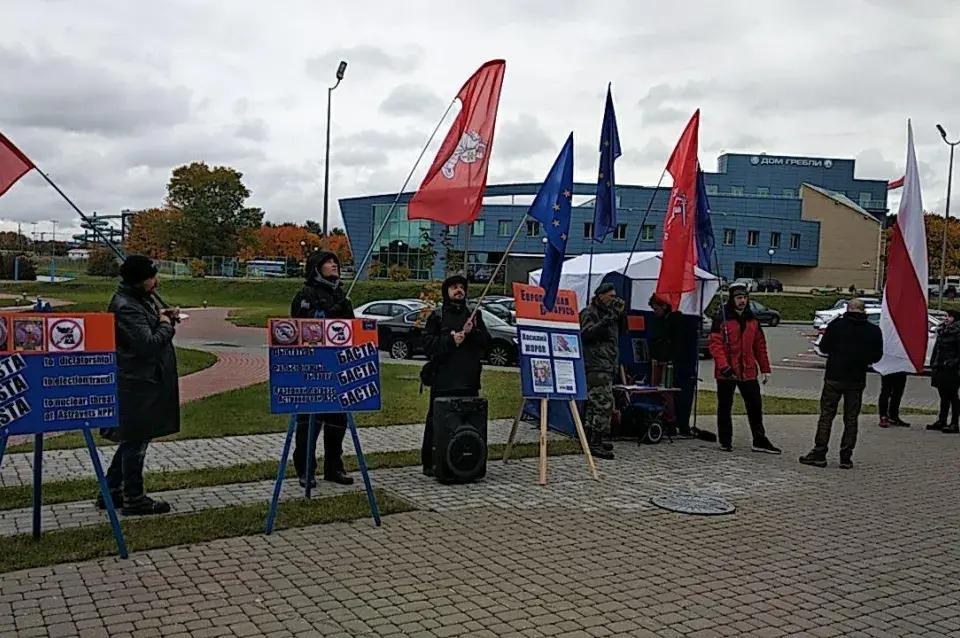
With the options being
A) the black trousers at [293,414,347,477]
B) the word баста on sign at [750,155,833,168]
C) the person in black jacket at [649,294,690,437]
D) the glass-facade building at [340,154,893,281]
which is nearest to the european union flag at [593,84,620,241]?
the person in black jacket at [649,294,690,437]

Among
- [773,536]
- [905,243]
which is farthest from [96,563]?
[905,243]

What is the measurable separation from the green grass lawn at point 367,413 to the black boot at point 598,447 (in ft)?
9.66

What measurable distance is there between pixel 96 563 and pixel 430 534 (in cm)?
233

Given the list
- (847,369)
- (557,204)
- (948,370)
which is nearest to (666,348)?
(847,369)

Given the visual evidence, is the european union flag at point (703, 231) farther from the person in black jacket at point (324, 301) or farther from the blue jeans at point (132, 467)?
the blue jeans at point (132, 467)

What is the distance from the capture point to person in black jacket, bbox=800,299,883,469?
32.5 ft

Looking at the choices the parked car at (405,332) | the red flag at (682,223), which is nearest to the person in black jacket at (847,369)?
the red flag at (682,223)

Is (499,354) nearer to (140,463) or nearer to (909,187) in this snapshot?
(909,187)

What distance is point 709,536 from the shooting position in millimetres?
6922

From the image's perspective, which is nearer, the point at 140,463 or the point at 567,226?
the point at 140,463

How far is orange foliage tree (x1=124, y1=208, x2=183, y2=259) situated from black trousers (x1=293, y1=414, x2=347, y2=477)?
6875 cm

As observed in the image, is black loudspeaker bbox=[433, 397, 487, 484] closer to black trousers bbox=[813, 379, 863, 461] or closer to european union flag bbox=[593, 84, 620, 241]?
european union flag bbox=[593, 84, 620, 241]

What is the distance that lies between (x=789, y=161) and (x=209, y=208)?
62.9 meters

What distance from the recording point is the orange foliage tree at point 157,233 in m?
74.8
